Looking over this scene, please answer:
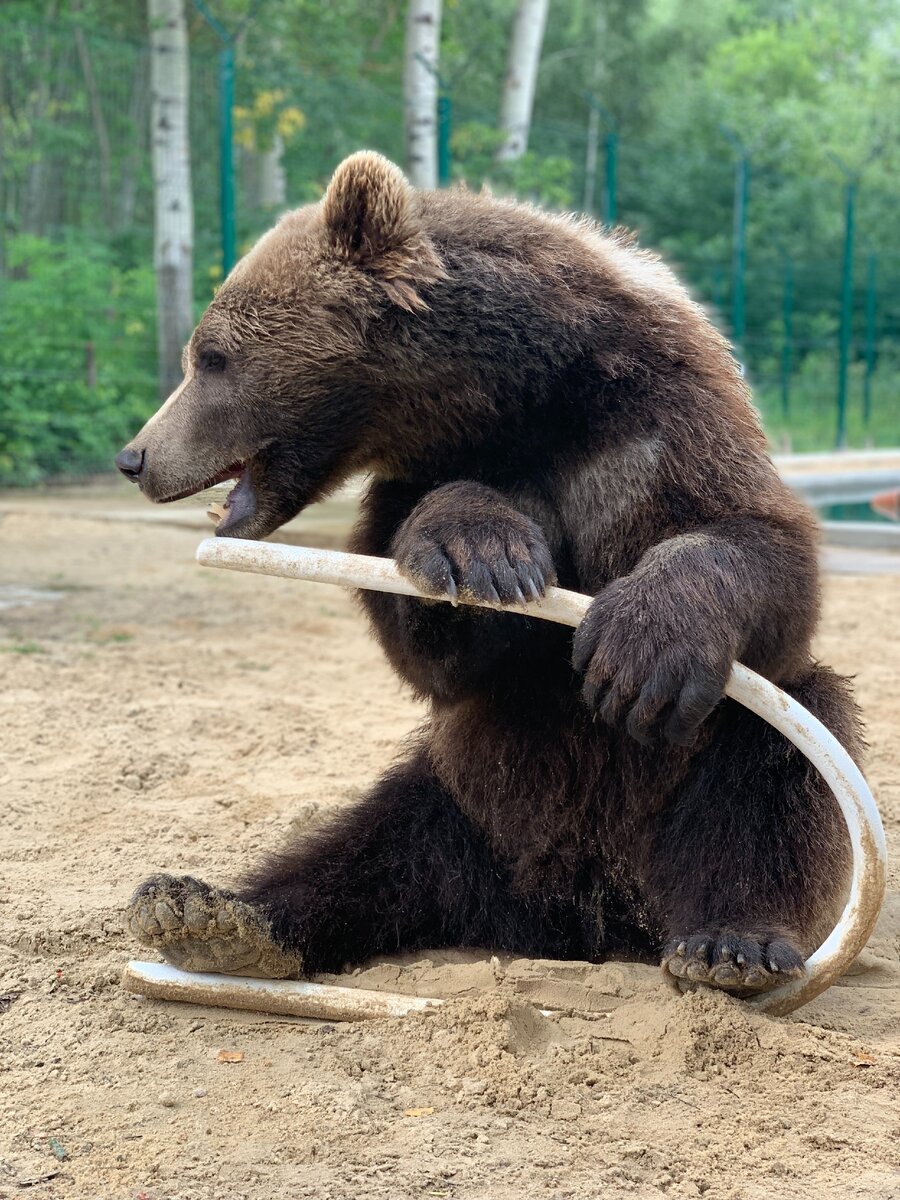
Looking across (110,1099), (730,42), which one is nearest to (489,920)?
(110,1099)

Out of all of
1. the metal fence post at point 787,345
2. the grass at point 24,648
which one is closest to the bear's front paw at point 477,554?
the grass at point 24,648

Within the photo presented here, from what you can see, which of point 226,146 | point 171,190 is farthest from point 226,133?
point 171,190

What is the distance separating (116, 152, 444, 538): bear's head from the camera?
3.13 m

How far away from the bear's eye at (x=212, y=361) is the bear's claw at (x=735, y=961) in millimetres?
1687

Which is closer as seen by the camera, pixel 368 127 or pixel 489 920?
pixel 489 920

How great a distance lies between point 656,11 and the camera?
193 ft

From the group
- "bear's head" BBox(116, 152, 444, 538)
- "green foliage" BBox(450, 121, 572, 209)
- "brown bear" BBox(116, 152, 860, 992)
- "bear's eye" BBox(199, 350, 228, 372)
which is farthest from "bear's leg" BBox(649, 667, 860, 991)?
"green foliage" BBox(450, 121, 572, 209)

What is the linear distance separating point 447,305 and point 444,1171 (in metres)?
1.81

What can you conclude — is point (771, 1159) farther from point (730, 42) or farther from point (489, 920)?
point (730, 42)

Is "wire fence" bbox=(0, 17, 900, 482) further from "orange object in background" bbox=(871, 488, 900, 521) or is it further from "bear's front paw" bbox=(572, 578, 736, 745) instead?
"bear's front paw" bbox=(572, 578, 736, 745)

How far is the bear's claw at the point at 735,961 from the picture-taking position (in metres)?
2.71

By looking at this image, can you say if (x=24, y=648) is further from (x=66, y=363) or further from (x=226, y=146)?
(x=66, y=363)

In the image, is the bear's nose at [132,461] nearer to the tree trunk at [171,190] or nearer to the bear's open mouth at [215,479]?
the bear's open mouth at [215,479]

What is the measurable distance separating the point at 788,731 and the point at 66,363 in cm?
1183
